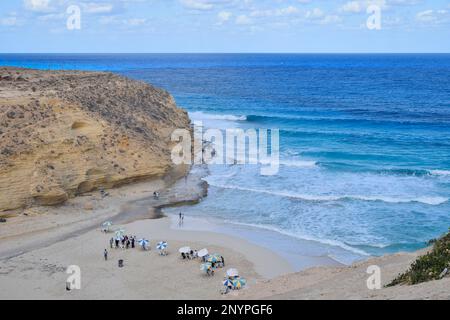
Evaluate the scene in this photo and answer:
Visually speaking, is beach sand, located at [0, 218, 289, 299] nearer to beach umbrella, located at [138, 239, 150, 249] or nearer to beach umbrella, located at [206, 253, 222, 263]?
beach umbrella, located at [138, 239, 150, 249]

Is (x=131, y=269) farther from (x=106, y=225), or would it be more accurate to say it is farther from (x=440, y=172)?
(x=440, y=172)

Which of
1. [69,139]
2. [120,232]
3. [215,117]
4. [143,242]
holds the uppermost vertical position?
[69,139]

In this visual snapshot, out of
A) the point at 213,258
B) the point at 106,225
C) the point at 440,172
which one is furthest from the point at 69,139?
the point at 440,172

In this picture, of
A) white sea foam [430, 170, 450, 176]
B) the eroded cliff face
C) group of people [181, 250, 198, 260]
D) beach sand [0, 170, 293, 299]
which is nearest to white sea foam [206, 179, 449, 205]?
white sea foam [430, 170, 450, 176]

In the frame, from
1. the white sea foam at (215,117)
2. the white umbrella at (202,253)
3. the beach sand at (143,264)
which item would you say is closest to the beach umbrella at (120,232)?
the beach sand at (143,264)

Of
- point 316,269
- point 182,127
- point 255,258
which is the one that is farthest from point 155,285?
point 182,127

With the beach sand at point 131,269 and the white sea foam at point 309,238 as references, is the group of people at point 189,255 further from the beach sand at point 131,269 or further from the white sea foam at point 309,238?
the white sea foam at point 309,238

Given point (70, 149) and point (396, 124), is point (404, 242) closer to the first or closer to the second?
point (70, 149)
